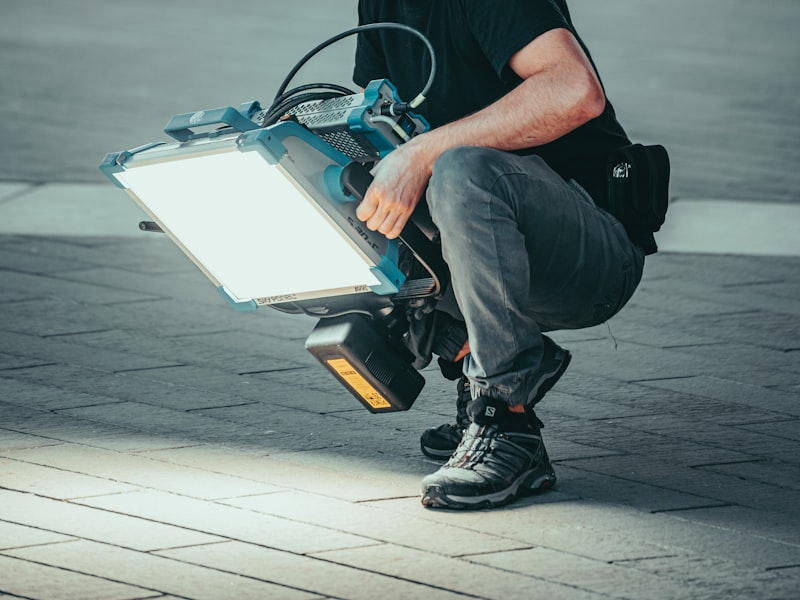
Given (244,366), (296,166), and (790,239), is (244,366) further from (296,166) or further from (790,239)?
(790,239)

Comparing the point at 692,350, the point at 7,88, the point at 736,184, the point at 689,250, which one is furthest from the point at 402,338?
the point at 7,88

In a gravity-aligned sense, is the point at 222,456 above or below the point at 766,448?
above

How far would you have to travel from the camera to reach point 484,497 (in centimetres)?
274

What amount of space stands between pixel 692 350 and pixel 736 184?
2.63 m

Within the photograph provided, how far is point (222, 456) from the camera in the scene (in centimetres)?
306

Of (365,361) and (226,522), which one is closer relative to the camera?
(226,522)

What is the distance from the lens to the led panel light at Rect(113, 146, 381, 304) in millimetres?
2633

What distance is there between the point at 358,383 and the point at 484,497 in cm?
34

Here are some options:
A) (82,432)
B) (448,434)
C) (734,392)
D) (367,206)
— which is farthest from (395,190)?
(734,392)

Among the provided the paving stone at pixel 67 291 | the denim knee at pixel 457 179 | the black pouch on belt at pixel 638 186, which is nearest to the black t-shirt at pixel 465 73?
the black pouch on belt at pixel 638 186

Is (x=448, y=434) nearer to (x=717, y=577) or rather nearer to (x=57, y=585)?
(x=717, y=577)

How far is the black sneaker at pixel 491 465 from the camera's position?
2732 mm

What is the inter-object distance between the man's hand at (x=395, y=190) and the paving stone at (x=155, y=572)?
690 mm

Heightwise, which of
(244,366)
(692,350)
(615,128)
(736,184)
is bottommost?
(736,184)
